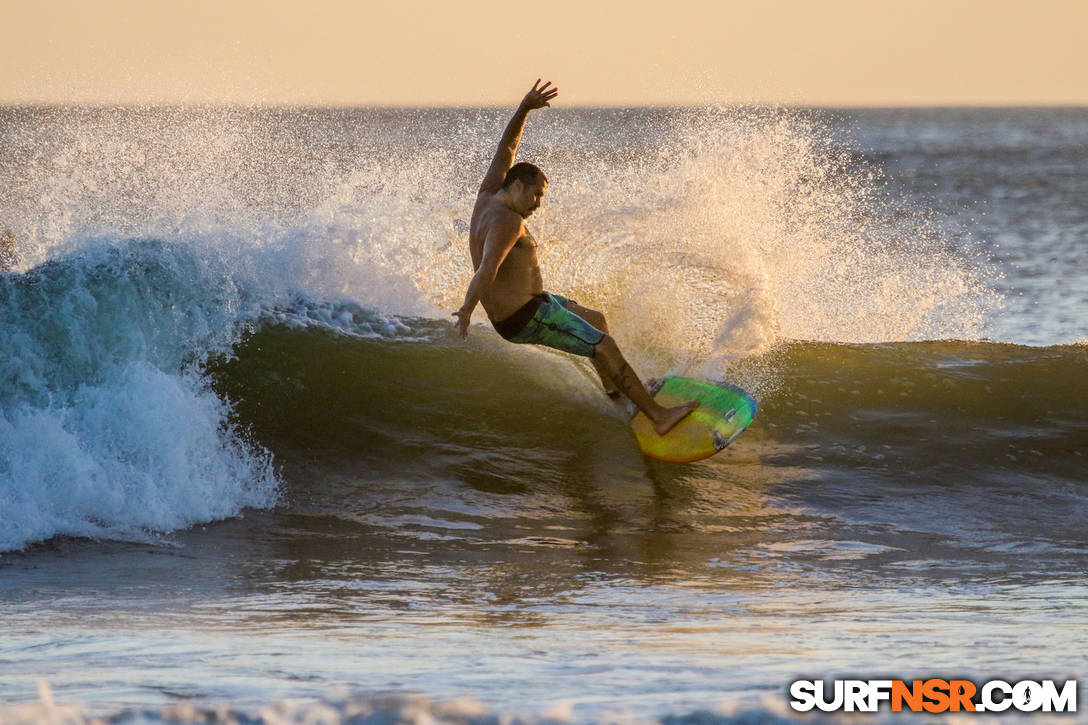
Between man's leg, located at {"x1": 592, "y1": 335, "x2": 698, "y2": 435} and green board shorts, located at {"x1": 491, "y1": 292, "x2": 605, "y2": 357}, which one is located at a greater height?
green board shorts, located at {"x1": 491, "y1": 292, "x2": 605, "y2": 357}

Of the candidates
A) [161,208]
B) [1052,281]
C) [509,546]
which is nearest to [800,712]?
[509,546]

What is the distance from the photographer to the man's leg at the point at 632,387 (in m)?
7.98

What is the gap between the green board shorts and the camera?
307 inches

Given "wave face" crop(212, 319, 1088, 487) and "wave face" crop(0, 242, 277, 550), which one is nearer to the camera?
"wave face" crop(0, 242, 277, 550)

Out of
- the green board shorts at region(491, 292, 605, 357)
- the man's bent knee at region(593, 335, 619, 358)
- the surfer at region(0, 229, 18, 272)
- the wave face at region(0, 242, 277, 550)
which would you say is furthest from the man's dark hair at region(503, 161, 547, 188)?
the surfer at region(0, 229, 18, 272)

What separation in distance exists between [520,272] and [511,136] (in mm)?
778

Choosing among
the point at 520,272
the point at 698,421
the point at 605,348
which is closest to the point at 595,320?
the point at 605,348

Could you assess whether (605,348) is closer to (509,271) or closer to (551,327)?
(551,327)

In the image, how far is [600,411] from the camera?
30.7 ft

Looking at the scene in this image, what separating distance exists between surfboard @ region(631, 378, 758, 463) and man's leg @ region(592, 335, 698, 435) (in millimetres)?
65

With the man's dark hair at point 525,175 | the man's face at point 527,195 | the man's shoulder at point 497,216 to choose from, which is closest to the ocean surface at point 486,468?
the man's shoulder at point 497,216

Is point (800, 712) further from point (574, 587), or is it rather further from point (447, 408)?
point (447, 408)

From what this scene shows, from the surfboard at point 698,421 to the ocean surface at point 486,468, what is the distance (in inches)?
9.4

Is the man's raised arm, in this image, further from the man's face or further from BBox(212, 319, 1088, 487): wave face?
BBox(212, 319, 1088, 487): wave face
